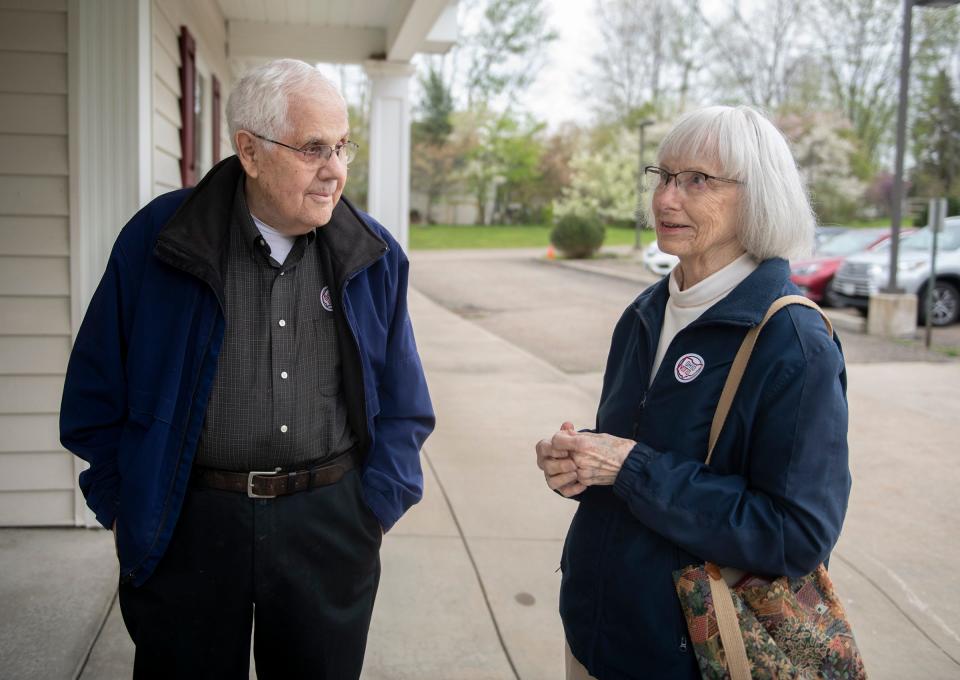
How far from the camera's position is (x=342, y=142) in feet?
6.72

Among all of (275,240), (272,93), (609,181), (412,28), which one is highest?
(609,181)

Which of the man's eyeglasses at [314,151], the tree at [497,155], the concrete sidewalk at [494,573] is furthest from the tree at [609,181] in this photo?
the man's eyeglasses at [314,151]

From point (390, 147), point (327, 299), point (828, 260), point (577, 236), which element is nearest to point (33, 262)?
point (327, 299)

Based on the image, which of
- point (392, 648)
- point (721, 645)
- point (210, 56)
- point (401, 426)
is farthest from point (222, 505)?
point (210, 56)

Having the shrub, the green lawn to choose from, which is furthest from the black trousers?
the green lawn

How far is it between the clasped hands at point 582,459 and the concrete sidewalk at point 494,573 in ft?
4.65

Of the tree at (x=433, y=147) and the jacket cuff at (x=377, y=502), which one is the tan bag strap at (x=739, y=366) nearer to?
the jacket cuff at (x=377, y=502)

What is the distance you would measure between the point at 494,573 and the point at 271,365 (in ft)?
7.27

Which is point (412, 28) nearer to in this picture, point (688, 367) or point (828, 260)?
point (688, 367)

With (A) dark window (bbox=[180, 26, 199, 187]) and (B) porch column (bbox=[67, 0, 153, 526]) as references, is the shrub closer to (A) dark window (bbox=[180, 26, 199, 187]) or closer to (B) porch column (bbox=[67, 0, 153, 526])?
(A) dark window (bbox=[180, 26, 199, 187])

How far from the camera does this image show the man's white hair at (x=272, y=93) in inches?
77.1

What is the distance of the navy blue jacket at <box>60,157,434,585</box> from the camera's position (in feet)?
6.24

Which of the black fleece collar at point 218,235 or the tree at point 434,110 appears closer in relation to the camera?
the black fleece collar at point 218,235

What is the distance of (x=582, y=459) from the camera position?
5.65 ft
